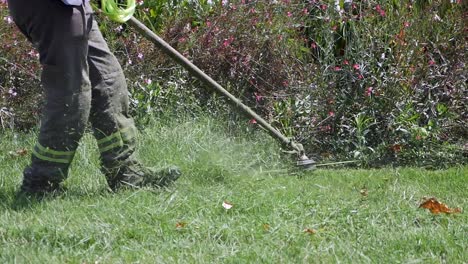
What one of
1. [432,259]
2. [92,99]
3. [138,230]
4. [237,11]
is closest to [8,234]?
[138,230]

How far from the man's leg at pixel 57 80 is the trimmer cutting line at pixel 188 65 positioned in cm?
18

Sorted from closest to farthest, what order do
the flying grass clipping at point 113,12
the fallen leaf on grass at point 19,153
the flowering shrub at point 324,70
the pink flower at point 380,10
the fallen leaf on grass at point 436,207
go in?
the fallen leaf on grass at point 436,207
the flying grass clipping at point 113,12
the fallen leaf on grass at point 19,153
the flowering shrub at point 324,70
the pink flower at point 380,10

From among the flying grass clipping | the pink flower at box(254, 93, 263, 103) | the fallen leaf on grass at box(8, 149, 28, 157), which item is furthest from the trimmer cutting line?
the fallen leaf on grass at box(8, 149, 28, 157)

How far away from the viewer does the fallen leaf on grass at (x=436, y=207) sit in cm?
403

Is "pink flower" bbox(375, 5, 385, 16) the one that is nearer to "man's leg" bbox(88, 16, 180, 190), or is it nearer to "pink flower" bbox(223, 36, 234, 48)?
"pink flower" bbox(223, 36, 234, 48)

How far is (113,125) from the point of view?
441cm

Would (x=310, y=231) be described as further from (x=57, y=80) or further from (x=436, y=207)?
(x=57, y=80)

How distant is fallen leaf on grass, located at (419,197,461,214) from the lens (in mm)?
4029

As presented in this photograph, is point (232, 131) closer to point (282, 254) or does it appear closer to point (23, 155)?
point (23, 155)

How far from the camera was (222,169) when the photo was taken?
4.83 metres

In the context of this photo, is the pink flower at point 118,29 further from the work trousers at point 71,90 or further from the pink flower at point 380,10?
the pink flower at point 380,10

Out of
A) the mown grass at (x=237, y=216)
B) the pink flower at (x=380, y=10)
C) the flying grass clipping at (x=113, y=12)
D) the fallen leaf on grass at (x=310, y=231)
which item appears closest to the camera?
the mown grass at (x=237, y=216)

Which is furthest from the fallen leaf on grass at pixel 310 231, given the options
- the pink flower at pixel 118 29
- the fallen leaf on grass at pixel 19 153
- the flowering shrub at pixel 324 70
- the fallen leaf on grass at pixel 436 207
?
the pink flower at pixel 118 29

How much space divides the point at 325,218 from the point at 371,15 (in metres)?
2.30
